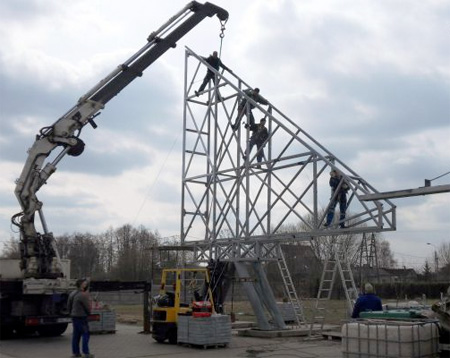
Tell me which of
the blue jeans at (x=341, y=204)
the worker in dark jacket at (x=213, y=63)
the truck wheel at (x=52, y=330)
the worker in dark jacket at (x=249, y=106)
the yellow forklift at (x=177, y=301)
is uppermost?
the worker in dark jacket at (x=213, y=63)

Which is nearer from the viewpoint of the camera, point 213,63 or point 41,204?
point 41,204

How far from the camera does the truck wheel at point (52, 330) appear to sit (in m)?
19.3

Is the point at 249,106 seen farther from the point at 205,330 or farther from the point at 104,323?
the point at 104,323

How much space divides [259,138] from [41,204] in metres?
7.38

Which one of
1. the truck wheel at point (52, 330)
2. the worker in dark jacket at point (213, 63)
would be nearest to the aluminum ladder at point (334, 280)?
the worker in dark jacket at point (213, 63)

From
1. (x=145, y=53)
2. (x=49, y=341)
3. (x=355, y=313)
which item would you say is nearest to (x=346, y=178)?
(x=355, y=313)

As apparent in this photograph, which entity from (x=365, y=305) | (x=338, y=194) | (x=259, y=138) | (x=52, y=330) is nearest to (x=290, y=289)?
(x=338, y=194)

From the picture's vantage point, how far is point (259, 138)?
19.6 meters

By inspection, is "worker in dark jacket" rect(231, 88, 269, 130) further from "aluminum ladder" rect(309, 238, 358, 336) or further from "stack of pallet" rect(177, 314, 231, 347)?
"stack of pallet" rect(177, 314, 231, 347)

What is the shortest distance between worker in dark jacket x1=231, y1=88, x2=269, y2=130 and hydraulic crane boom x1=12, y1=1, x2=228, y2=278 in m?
2.86

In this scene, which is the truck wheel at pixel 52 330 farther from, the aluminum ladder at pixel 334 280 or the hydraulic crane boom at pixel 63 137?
the aluminum ladder at pixel 334 280

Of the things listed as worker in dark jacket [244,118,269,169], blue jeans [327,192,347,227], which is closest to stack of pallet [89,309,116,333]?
worker in dark jacket [244,118,269,169]

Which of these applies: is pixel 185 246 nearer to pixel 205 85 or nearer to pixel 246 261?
pixel 246 261

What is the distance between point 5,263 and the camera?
19078 mm
